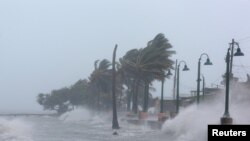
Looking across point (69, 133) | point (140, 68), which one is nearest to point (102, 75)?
point (140, 68)

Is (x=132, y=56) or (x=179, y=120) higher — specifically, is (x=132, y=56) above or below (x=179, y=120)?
above

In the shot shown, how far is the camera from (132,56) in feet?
258

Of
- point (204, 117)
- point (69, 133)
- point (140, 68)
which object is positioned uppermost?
point (140, 68)

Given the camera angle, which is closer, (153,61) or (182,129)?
(182,129)

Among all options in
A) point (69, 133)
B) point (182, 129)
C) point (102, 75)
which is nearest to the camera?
point (182, 129)

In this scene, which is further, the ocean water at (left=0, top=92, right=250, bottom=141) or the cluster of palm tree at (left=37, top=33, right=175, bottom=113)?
the cluster of palm tree at (left=37, top=33, right=175, bottom=113)

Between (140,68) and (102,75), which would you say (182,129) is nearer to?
(140,68)

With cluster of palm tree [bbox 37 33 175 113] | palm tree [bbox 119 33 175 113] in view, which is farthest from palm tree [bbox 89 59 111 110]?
palm tree [bbox 119 33 175 113]

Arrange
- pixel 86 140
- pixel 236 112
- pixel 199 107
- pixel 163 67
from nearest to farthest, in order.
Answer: pixel 86 140 → pixel 236 112 → pixel 199 107 → pixel 163 67

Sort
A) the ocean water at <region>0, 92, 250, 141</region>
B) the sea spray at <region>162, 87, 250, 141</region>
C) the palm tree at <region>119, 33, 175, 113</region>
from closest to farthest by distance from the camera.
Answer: the ocean water at <region>0, 92, 250, 141</region> < the sea spray at <region>162, 87, 250, 141</region> < the palm tree at <region>119, 33, 175, 113</region>

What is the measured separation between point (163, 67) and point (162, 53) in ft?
5.38

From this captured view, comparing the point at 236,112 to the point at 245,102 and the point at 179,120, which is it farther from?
the point at 179,120

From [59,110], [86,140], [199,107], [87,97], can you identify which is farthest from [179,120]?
[59,110]

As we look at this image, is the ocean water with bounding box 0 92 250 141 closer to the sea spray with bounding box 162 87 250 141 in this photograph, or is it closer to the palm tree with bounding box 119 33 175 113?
the sea spray with bounding box 162 87 250 141
